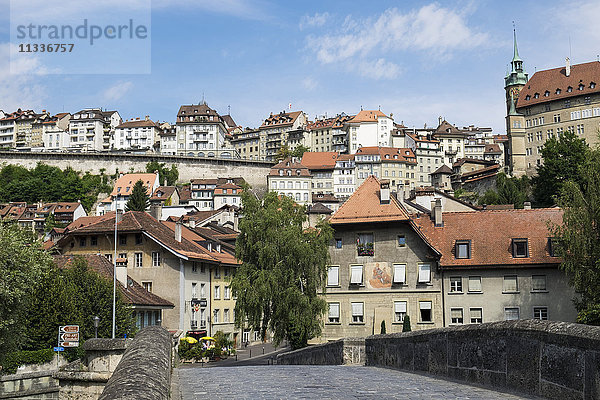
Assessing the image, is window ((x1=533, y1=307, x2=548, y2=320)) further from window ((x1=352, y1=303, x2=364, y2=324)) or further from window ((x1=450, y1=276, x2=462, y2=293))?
window ((x1=352, y1=303, x2=364, y2=324))

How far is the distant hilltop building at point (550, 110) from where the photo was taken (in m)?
147

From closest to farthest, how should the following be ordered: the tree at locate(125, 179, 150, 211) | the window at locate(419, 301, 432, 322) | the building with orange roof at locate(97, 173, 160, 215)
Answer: the window at locate(419, 301, 432, 322) < the tree at locate(125, 179, 150, 211) < the building with orange roof at locate(97, 173, 160, 215)

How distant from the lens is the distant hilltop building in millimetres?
146875

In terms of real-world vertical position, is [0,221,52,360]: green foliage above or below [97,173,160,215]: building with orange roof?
below

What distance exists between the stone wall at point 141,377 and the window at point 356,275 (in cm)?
3971

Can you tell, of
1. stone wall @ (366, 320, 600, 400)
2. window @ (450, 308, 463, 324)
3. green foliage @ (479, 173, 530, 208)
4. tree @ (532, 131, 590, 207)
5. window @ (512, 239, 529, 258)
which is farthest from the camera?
green foliage @ (479, 173, 530, 208)

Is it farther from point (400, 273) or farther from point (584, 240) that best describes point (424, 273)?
point (584, 240)

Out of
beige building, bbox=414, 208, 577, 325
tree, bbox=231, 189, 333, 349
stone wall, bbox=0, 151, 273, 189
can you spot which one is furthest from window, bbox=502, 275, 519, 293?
stone wall, bbox=0, 151, 273, 189

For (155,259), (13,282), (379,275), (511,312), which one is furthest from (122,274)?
(511,312)

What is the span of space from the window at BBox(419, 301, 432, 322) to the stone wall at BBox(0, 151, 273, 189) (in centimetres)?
12040

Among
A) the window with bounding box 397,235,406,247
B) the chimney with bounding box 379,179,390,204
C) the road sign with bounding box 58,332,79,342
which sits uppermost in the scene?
the chimney with bounding box 379,179,390,204

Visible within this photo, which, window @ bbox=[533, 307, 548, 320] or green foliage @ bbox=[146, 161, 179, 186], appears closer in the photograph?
window @ bbox=[533, 307, 548, 320]

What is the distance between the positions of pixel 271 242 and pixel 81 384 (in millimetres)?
32218

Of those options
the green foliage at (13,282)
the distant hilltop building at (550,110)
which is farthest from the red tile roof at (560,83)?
the green foliage at (13,282)
